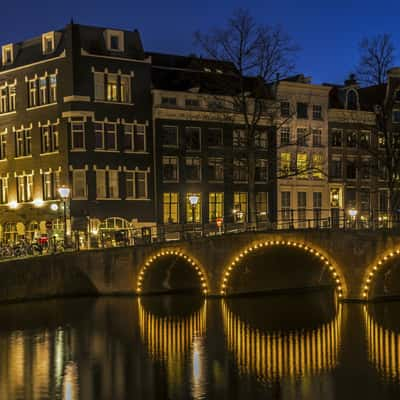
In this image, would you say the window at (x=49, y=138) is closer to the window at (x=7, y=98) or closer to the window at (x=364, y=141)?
the window at (x=7, y=98)

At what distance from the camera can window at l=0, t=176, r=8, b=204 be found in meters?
55.2

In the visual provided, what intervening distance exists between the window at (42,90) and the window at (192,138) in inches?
364

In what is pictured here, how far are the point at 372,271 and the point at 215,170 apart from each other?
21826 millimetres

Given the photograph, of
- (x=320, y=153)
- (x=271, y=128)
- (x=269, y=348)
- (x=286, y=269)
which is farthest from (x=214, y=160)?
(x=269, y=348)

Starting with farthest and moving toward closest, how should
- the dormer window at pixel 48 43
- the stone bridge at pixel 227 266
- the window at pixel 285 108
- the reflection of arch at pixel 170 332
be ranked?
the window at pixel 285 108
the dormer window at pixel 48 43
the stone bridge at pixel 227 266
the reflection of arch at pixel 170 332

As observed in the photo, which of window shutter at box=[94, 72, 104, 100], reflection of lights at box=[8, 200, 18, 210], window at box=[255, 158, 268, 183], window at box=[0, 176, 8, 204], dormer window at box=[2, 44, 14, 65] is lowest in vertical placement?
reflection of lights at box=[8, 200, 18, 210]

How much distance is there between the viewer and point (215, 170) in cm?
5650

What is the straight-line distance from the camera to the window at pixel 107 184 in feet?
168

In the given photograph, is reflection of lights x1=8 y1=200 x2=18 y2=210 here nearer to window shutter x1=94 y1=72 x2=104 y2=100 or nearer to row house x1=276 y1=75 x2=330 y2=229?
window shutter x1=94 y1=72 x2=104 y2=100

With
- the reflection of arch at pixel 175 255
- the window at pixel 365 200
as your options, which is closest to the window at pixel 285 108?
the window at pixel 365 200

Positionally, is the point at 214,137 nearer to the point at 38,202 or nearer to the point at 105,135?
the point at 105,135

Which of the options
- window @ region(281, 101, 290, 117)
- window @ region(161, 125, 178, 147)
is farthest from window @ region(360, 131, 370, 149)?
window @ region(161, 125, 178, 147)

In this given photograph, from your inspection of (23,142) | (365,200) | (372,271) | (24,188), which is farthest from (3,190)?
(372,271)

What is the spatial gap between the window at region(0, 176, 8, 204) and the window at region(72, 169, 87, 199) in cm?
695
